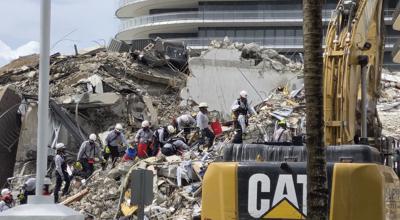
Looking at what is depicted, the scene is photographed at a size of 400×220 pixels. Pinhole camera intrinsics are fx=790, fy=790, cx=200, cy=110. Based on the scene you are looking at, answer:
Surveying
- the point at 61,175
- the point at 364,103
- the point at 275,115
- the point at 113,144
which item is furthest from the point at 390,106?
the point at 364,103

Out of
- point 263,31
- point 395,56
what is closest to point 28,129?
point 395,56

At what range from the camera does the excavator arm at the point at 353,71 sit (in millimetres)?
11391

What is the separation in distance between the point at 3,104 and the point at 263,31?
40807 millimetres

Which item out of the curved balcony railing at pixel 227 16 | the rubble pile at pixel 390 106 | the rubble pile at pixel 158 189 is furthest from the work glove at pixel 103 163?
the curved balcony railing at pixel 227 16

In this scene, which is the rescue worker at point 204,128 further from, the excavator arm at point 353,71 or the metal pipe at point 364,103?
the metal pipe at point 364,103

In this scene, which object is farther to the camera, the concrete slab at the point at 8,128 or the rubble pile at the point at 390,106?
the concrete slab at the point at 8,128

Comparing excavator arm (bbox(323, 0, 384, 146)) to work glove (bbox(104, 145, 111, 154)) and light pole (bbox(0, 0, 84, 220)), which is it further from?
work glove (bbox(104, 145, 111, 154))

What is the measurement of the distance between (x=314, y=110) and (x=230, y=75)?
75.3ft

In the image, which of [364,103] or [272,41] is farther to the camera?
[272,41]

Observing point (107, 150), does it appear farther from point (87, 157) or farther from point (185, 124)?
point (185, 124)

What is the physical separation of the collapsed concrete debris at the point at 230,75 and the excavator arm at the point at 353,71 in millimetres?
16499

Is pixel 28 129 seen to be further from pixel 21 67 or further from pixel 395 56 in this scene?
pixel 395 56

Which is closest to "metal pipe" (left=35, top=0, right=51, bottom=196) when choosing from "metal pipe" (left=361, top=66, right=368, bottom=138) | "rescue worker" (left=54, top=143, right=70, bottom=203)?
"metal pipe" (left=361, top=66, right=368, bottom=138)

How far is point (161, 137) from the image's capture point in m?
21.4
